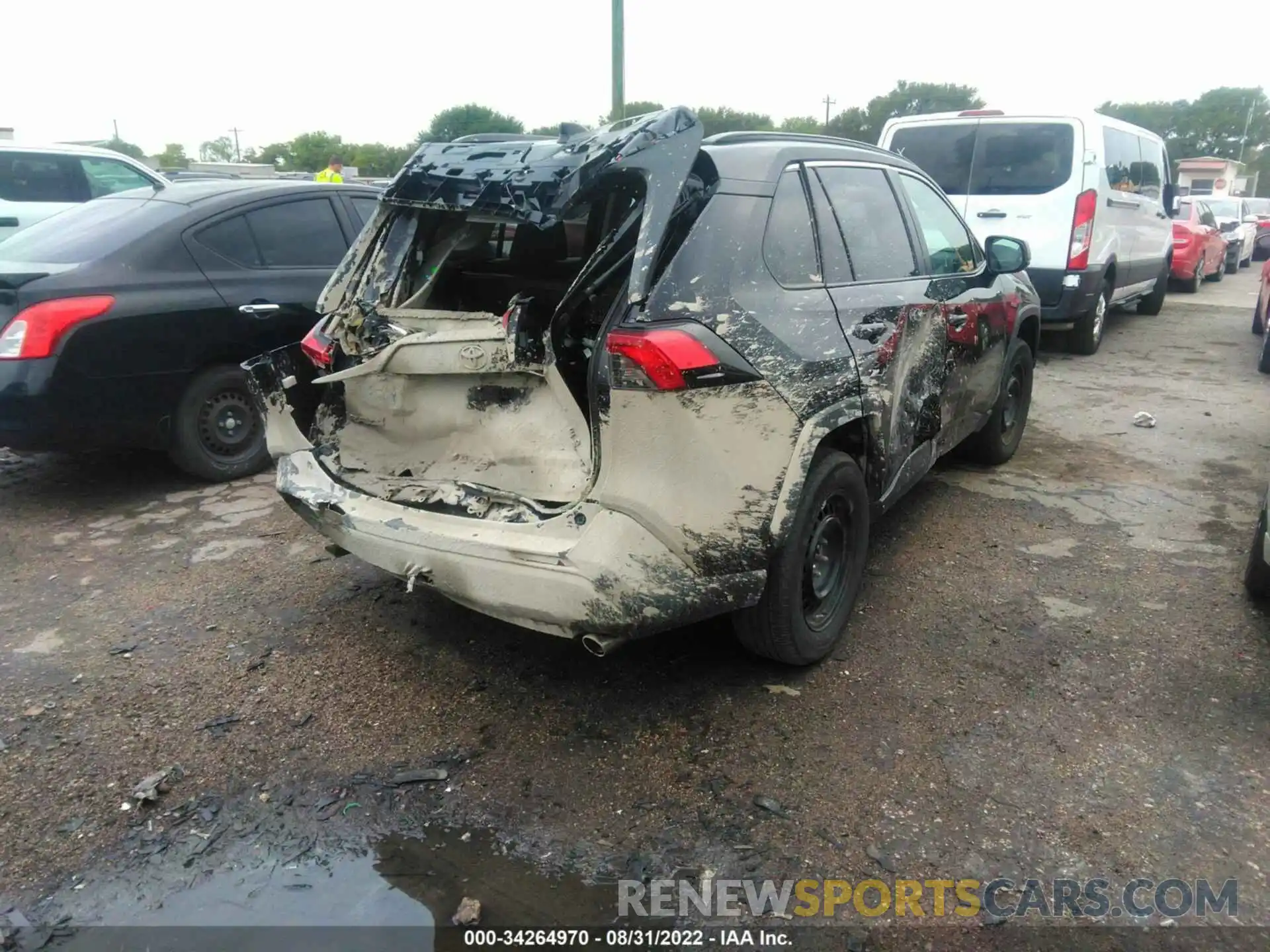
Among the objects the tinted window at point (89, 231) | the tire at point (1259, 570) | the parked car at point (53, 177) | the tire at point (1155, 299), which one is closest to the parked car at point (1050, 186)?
the tire at point (1155, 299)

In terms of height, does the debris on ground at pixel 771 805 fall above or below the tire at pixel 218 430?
below

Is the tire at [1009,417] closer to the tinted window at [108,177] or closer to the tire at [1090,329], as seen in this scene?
the tire at [1090,329]

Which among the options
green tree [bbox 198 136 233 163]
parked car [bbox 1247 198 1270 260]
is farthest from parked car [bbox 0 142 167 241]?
green tree [bbox 198 136 233 163]

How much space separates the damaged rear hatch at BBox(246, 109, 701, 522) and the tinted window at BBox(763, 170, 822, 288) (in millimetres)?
327

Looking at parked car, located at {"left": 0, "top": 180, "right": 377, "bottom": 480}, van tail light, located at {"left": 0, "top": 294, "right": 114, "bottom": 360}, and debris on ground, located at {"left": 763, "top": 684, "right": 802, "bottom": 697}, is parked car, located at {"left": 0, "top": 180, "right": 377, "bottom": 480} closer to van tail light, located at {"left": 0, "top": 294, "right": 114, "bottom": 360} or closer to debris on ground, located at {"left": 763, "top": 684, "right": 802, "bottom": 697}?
van tail light, located at {"left": 0, "top": 294, "right": 114, "bottom": 360}

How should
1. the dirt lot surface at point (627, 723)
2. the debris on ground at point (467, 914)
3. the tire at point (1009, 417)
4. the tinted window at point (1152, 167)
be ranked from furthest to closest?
the tinted window at point (1152, 167)
the tire at point (1009, 417)
the dirt lot surface at point (627, 723)
the debris on ground at point (467, 914)

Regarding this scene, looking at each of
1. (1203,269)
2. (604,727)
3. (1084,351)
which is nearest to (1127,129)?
(1084,351)

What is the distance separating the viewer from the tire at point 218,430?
5027 mm

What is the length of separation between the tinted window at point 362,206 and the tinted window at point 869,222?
336cm

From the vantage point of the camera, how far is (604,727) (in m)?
3.01

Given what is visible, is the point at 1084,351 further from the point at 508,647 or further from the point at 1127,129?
the point at 508,647

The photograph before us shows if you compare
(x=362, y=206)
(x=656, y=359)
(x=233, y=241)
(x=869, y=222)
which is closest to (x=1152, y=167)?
(x=869, y=222)

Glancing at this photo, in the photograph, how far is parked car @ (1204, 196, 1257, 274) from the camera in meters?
18.1

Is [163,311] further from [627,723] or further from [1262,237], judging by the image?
[1262,237]
